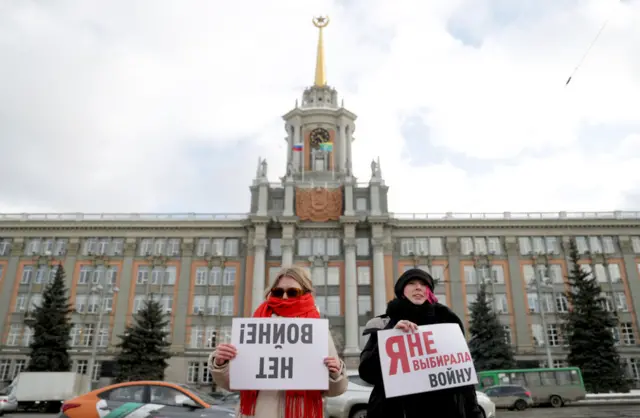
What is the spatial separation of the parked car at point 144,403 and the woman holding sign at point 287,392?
5.78 meters

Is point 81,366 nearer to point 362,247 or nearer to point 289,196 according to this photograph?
point 289,196

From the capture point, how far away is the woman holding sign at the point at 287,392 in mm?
4180

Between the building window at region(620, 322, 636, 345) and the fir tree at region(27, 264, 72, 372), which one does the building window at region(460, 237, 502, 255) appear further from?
the fir tree at region(27, 264, 72, 372)

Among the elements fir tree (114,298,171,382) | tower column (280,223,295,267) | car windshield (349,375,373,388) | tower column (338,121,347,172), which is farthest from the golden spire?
car windshield (349,375,373,388)

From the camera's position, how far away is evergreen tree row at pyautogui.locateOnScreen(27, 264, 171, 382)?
1531 inches

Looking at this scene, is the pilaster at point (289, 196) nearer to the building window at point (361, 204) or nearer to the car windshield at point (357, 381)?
the building window at point (361, 204)

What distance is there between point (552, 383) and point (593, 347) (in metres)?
8.71

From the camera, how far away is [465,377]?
14.8ft

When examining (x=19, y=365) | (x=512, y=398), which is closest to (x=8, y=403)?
(x=19, y=365)

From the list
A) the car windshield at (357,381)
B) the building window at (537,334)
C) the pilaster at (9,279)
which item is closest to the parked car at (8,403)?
the car windshield at (357,381)

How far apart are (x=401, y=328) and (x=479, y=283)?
4759 centimetres

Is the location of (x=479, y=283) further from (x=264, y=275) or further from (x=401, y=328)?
(x=401, y=328)

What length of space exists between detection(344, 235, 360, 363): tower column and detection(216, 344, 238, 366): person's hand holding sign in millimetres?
41762

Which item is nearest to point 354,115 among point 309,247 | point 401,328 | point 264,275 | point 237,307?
point 309,247
